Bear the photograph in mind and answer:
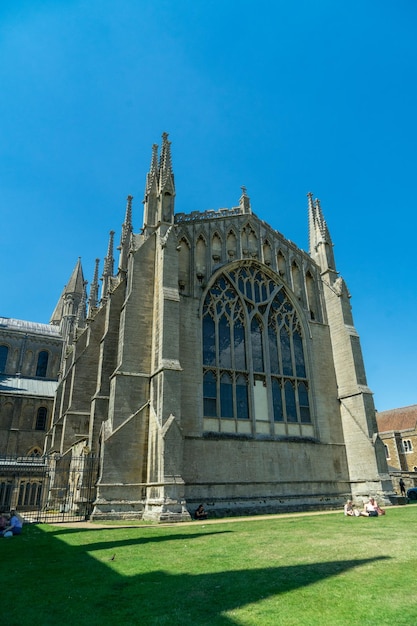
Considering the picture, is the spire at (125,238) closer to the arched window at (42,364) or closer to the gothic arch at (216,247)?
the gothic arch at (216,247)

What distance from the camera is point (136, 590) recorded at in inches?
248

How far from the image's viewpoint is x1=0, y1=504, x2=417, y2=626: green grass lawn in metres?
5.09

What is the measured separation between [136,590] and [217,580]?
131cm

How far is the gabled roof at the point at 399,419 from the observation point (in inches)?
2163

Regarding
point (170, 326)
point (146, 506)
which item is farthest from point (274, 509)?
point (170, 326)

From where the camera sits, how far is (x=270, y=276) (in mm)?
27781

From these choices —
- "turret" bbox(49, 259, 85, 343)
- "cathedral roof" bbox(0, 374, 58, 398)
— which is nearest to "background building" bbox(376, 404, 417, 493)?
"cathedral roof" bbox(0, 374, 58, 398)

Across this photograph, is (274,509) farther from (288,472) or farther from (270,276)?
(270,276)

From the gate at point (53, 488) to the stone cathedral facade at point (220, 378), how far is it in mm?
1140

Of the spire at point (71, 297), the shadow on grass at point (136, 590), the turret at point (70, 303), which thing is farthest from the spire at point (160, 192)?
the spire at point (71, 297)

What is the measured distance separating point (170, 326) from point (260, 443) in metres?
8.08

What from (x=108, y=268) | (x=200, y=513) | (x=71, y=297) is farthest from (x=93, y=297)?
(x=71, y=297)

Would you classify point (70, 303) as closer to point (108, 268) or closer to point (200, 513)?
point (108, 268)

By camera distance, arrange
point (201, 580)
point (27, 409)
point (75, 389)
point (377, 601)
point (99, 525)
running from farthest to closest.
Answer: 1. point (27, 409)
2. point (75, 389)
3. point (99, 525)
4. point (201, 580)
5. point (377, 601)
